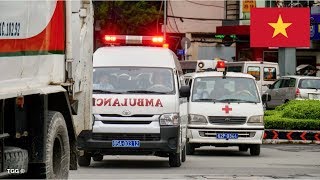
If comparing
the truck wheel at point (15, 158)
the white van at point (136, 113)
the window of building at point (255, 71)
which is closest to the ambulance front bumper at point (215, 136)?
the white van at point (136, 113)

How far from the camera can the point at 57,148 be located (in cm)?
1077

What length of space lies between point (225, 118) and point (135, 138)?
4265mm

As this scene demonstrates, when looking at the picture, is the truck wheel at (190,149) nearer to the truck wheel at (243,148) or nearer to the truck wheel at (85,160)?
the truck wheel at (243,148)

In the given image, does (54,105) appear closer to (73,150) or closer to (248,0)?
(73,150)

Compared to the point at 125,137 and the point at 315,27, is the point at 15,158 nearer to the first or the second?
the point at 125,137

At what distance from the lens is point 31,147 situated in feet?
32.2

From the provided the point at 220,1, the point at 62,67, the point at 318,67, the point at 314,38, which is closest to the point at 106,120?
the point at 62,67

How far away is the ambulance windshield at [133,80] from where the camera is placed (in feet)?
54.3

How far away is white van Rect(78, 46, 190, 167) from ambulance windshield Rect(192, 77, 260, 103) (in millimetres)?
3354

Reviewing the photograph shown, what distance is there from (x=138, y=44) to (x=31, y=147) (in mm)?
8731

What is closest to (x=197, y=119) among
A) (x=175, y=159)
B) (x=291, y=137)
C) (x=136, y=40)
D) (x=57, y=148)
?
(x=136, y=40)

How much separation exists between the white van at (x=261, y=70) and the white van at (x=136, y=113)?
24826mm

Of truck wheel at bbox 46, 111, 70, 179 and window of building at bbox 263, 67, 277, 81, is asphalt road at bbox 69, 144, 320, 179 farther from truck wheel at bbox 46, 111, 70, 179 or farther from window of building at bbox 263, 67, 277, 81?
window of building at bbox 263, 67, 277, 81

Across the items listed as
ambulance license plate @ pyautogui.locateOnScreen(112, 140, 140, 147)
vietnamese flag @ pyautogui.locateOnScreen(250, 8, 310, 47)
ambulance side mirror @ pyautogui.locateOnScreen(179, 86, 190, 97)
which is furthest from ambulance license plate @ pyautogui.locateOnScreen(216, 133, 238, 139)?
vietnamese flag @ pyautogui.locateOnScreen(250, 8, 310, 47)
